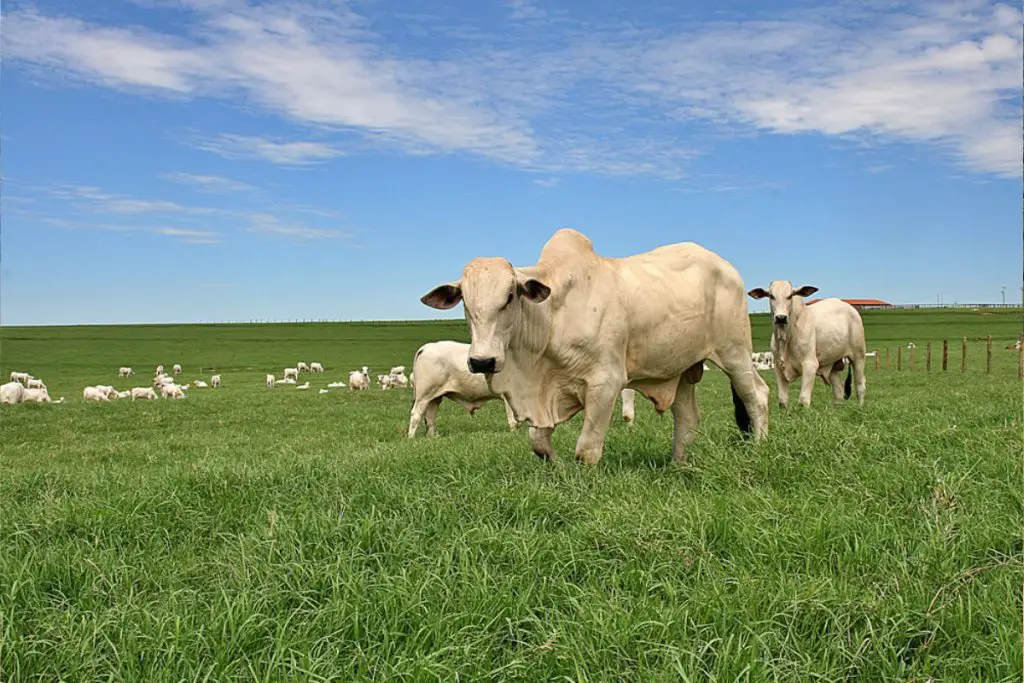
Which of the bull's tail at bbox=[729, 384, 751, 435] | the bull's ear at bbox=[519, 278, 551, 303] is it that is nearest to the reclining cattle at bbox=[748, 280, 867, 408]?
the bull's tail at bbox=[729, 384, 751, 435]

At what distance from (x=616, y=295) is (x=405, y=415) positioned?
13.9 metres

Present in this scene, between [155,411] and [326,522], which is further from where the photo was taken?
[155,411]

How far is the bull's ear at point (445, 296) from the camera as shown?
20.7 ft

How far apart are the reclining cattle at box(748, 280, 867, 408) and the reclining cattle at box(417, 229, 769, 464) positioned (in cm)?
631

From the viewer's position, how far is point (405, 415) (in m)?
20.0

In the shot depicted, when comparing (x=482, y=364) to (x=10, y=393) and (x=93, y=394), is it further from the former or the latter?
(x=93, y=394)

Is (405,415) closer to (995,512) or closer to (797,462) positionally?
(797,462)

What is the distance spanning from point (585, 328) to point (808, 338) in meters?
9.66

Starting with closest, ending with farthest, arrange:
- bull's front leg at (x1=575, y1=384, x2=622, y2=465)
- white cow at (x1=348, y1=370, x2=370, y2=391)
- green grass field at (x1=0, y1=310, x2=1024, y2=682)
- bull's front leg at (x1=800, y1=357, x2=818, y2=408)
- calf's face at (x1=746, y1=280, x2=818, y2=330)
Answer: green grass field at (x1=0, y1=310, x2=1024, y2=682) → bull's front leg at (x1=575, y1=384, x2=622, y2=465) → calf's face at (x1=746, y1=280, x2=818, y2=330) → bull's front leg at (x1=800, y1=357, x2=818, y2=408) → white cow at (x1=348, y1=370, x2=370, y2=391)

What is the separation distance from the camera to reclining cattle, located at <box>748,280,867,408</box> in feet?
46.3

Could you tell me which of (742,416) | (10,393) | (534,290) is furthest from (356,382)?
(534,290)

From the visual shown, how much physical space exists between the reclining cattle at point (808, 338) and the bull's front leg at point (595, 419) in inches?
303

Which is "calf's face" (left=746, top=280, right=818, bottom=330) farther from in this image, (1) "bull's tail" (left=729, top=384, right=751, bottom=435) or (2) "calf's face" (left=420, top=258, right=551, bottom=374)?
(2) "calf's face" (left=420, top=258, right=551, bottom=374)

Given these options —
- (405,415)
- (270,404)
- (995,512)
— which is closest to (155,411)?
(270,404)
